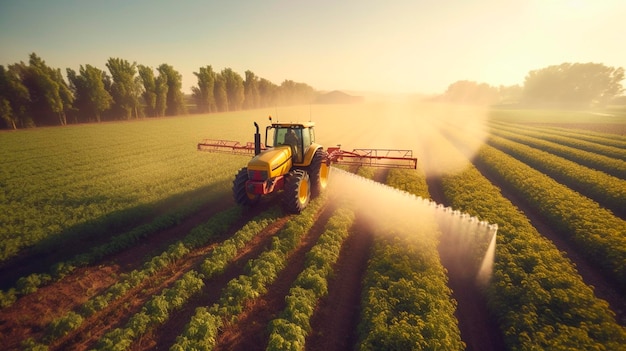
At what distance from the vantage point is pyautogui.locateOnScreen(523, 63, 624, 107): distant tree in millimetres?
102375

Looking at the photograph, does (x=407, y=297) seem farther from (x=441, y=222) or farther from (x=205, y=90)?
(x=205, y=90)

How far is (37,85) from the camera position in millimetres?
37250

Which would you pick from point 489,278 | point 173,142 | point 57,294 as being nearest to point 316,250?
point 489,278

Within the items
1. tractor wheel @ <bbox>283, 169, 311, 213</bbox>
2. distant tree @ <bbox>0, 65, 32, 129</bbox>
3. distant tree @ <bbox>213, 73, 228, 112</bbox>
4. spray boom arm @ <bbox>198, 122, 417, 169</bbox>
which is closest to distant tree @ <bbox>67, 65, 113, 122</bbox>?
distant tree @ <bbox>0, 65, 32, 129</bbox>

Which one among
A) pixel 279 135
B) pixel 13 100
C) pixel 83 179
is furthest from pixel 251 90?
pixel 279 135

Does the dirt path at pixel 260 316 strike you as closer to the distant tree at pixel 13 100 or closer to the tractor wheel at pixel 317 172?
the tractor wheel at pixel 317 172

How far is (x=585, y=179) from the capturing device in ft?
48.6

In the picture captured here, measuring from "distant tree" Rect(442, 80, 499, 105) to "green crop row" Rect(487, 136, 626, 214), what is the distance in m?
132

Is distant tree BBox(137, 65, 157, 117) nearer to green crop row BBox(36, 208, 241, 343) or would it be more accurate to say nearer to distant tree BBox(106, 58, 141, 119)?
→ distant tree BBox(106, 58, 141, 119)

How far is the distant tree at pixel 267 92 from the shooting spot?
90.0m

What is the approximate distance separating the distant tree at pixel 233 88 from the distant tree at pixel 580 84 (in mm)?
121419

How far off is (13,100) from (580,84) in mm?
159511

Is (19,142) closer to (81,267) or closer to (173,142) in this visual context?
(173,142)

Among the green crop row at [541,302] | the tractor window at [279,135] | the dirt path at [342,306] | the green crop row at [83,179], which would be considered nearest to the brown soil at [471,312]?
the green crop row at [541,302]
